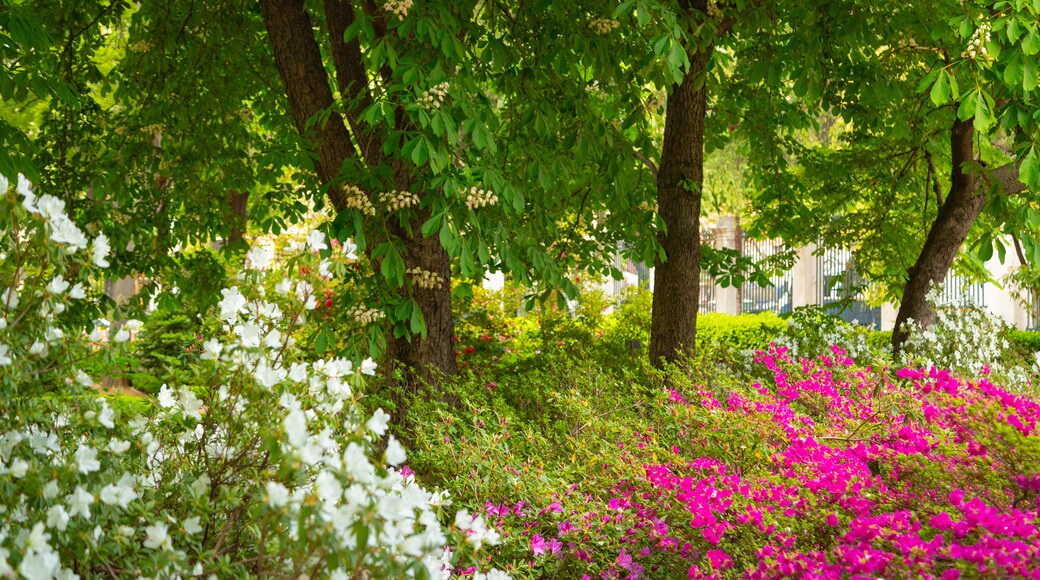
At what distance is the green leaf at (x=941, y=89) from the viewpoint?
4.69m

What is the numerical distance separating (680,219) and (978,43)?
2287 millimetres

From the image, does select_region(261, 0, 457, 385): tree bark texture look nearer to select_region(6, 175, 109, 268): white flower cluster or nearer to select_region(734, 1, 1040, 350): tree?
select_region(734, 1, 1040, 350): tree

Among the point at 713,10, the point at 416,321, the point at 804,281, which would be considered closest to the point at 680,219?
the point at 713,10

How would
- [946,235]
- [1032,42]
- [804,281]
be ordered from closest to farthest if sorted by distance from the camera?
[1032,42]
[946,235]
[804,281]

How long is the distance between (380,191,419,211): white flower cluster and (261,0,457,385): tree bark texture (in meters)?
0.48

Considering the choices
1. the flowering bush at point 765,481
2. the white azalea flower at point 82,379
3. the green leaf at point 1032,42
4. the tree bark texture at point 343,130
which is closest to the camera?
the white azalea flower at point 82,379

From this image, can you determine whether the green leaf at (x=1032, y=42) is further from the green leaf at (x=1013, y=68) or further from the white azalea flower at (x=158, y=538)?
the white azalea flower at (x=158, y=538)

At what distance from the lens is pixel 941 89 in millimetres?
4730

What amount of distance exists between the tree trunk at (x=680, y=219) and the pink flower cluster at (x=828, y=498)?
2106 mm

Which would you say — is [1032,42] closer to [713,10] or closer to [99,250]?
[713,10]

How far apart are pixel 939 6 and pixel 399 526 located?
4.64 meters

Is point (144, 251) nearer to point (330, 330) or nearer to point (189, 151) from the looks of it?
point (189, 151)

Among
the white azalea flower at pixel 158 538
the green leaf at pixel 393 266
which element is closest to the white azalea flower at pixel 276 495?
the white azalea flower at pixel 158 538

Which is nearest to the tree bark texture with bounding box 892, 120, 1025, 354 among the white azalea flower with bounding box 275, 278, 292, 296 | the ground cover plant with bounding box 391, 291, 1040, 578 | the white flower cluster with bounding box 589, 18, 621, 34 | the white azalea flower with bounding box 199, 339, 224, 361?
the ground cover plant with bounding box 391, 291, 1040, 578
